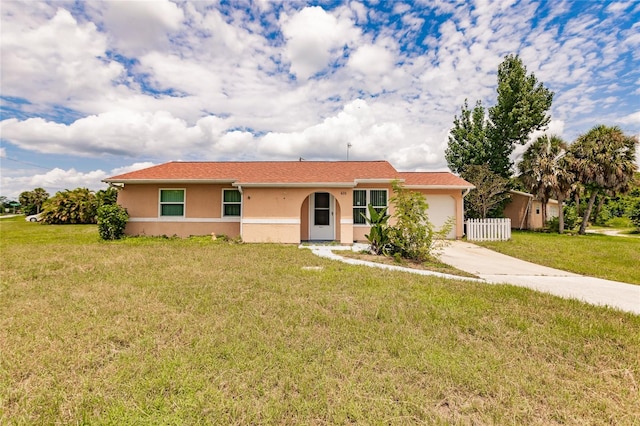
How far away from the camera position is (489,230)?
15867 millimetres

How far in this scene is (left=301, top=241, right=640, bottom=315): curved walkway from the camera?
602 cm

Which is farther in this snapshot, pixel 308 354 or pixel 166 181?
pixel 166 181

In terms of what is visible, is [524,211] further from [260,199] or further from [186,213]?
[186,213]

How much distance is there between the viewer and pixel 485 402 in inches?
108

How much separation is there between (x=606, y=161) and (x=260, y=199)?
22.2 m

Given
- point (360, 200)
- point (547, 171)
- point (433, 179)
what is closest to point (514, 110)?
point (547, 171)

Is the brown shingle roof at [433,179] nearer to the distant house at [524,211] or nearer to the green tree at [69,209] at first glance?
the distant house at [524,211]

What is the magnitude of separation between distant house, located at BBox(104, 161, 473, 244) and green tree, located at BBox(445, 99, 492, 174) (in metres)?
10.7

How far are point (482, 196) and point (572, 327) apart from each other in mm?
16464

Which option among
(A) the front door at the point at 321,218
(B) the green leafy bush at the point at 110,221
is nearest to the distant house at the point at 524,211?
(A) the front door at the point at 321,218

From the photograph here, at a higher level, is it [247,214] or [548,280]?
[247,214]

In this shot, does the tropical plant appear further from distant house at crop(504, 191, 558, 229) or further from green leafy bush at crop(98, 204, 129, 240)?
distant house at crop(504, 191, 558, 229)

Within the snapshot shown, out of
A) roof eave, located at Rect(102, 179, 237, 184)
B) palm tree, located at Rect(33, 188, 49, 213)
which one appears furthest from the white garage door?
palm tree, located at Rect(33, 188, 49, 213)

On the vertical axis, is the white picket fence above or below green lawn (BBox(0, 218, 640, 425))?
above
